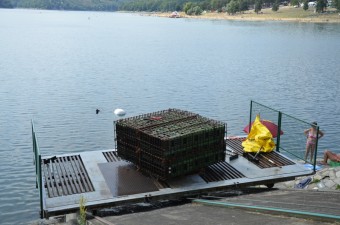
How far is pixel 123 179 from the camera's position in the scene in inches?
461

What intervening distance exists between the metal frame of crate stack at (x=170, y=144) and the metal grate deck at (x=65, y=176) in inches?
55.5

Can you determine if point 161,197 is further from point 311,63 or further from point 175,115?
point 311,63

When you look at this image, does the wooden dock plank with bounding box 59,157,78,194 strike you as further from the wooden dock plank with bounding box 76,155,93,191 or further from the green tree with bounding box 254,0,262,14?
the green tree with bounding box 254,0,262,14

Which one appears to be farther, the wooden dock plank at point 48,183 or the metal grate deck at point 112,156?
the metal grate deck at point 112,156

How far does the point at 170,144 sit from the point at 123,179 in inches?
69.7

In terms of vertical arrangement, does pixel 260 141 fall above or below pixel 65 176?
above

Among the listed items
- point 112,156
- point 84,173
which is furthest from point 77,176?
point 112,156

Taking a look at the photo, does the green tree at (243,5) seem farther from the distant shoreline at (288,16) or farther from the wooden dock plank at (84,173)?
the wooden dock plank at (84,173)

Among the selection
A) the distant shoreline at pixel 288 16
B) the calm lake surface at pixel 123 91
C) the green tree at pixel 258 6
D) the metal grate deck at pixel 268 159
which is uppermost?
the green tree at pixel 258 6

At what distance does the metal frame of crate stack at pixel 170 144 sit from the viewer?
1120 cm

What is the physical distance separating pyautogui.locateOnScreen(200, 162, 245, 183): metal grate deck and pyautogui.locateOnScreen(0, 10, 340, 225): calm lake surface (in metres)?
6.11

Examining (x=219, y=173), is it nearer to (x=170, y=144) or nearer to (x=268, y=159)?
(x=268, y=159)

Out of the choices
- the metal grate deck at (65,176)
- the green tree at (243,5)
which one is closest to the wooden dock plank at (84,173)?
the metal grate deck at (65,176)

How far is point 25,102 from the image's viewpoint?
3142 cm
